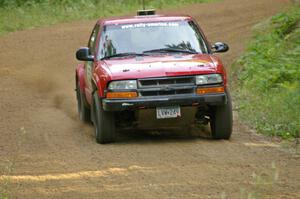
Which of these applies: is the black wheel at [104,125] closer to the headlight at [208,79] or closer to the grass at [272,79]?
the headlight at [208,79]

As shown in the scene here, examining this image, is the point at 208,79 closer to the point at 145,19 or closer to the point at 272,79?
the point at 145,19

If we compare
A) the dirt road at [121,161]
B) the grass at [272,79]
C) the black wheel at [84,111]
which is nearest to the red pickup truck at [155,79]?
the dirt road at [121,161]

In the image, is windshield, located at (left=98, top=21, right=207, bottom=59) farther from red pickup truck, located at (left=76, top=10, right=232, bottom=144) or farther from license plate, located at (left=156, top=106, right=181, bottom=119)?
license plate, located at (left=156, top=106, right=181, bottom=119)

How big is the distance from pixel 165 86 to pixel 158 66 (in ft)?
1.04

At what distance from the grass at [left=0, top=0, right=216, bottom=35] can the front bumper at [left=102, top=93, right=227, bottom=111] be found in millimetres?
20094

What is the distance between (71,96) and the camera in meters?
16.2

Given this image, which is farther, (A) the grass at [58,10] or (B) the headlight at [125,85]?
(A) the grass at [58,10]

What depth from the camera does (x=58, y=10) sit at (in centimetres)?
3378

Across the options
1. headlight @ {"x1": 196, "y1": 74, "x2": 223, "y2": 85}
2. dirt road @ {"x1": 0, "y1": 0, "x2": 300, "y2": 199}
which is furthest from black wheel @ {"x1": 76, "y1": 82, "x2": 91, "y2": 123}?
headlight @ {"x1": 196, "y1": 74, "x2": 223, "y2": 85}

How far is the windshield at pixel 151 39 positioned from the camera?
442 inches

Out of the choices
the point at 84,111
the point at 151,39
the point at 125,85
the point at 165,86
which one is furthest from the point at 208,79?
the point at 84,111

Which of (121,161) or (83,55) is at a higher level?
(83,55)

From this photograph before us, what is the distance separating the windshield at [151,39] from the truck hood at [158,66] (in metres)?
0.38

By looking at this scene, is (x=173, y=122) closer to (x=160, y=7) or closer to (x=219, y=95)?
(x=219, y=95)
